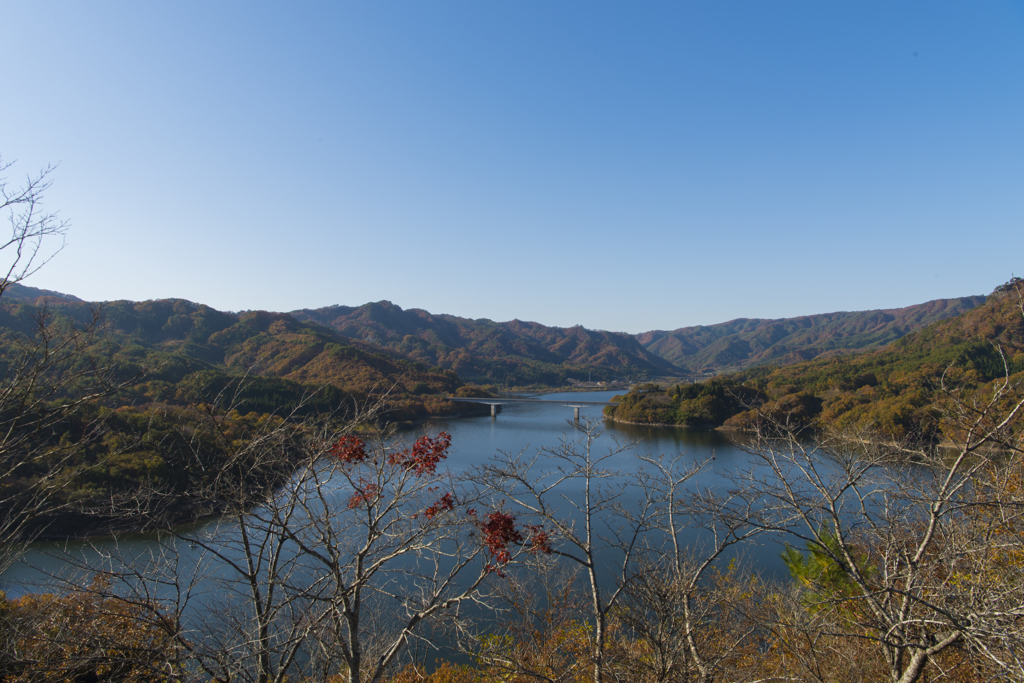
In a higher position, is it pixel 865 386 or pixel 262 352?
pixel 262 352

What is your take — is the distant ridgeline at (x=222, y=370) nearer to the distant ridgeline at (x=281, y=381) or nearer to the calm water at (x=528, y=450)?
the distant ridgeline at (x=281, y=381)

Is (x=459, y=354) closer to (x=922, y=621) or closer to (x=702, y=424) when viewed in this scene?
(x=702, y=424)

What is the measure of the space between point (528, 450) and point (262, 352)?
39.9 m

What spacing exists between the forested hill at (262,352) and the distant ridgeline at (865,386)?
22294 millimetres

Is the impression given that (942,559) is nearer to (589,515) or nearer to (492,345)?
(589,515)

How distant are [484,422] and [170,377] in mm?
25248

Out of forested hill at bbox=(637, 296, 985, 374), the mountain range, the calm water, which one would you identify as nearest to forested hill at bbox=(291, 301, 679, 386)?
the mountain range

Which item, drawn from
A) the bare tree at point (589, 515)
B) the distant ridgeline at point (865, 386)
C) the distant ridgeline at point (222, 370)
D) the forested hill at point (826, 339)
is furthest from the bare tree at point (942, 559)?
the forested hill at point (826, 339)

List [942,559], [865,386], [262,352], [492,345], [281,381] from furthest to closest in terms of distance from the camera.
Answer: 1. [492,345]
2. [262,352]
3. [865,386]
4. [281,381]
5. [942,559]

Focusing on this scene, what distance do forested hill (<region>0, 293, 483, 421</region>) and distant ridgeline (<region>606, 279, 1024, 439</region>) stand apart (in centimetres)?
2229

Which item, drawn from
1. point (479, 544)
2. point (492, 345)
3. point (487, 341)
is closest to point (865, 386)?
point (479, 544)

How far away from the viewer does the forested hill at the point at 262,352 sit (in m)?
38.8

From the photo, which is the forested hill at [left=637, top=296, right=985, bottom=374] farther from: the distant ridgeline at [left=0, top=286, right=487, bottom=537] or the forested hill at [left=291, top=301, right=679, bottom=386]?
the distant ridgeline at [left=0, top=286, right=487, bottom=537]

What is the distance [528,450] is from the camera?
107 feet
